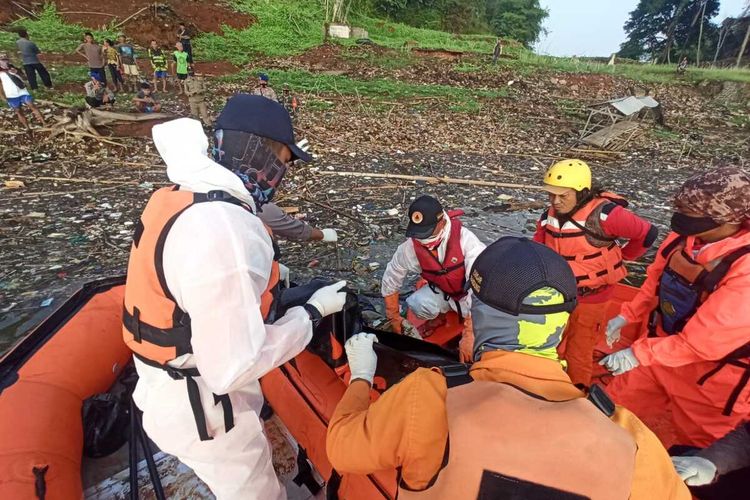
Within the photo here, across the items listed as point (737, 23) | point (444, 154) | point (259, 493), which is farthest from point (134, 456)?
point (737, 23)

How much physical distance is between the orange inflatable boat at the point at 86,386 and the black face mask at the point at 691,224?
1.40 m

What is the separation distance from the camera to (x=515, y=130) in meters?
11.6

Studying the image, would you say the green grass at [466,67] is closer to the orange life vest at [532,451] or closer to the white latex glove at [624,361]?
the white latex glove at [624,361]

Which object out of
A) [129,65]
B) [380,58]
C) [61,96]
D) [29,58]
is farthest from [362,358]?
[380,58]

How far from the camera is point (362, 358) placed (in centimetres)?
175

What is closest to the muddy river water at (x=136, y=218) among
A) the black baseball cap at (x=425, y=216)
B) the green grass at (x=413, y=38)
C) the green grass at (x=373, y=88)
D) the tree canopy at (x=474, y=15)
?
the black baseball cap at (x=425, y=216)

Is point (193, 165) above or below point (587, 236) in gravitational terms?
above

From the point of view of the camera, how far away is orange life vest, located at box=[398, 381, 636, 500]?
0.94 m

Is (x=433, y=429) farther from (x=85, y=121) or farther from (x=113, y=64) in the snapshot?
(x=113, y=64)

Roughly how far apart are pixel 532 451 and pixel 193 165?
1.40 m

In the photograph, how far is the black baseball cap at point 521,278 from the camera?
3.73ft

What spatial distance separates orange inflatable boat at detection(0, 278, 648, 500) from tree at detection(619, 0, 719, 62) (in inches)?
1636

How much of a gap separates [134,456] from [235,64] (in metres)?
15.4

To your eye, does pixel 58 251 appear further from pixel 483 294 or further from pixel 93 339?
pixel 483 294
